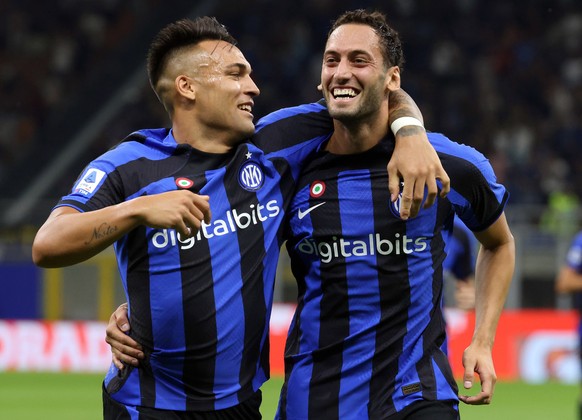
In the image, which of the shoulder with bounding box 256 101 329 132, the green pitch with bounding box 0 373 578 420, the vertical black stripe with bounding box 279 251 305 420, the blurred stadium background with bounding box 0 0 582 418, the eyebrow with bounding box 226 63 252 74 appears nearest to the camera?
the vertical black stripe with bounding box 279 251 305 420

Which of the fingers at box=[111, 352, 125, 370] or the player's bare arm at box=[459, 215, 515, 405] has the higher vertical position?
the player's bare arm at box=[459, 215, 515, 405]

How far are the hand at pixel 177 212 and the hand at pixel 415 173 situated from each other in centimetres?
75

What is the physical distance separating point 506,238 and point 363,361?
756 millimetres

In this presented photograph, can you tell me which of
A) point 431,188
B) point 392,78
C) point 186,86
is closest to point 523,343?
point 392,78

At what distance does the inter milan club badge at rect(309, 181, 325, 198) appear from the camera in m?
4.15

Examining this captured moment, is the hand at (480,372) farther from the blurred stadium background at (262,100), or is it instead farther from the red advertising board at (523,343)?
the blurred stadium background at (262,100)

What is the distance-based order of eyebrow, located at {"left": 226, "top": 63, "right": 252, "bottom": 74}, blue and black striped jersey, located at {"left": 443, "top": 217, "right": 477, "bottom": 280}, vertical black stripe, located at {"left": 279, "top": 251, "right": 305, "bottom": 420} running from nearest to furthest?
vertical black stripe, located at {"left": 279, "top": 251, "right": 305, "bottom": 420}
eyebrow, located at {"left": 226, "top": 63, "right": 252, "bottom": 74}
blue and black striped jersey, located at {"left": 443, "top": 217, "right": 477, "bottom": 280}

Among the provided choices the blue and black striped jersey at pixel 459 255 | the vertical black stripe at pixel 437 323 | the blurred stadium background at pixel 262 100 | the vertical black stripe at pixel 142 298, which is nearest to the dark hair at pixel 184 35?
the vertical black stripe at pixel 142 298

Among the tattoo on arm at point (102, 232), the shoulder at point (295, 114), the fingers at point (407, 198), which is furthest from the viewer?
the shoulder at point (295, 114)

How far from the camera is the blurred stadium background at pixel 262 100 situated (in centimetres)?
1479

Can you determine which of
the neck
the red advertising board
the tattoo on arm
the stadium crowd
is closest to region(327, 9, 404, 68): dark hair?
the neck

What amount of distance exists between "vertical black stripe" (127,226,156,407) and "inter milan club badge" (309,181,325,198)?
0.63 m

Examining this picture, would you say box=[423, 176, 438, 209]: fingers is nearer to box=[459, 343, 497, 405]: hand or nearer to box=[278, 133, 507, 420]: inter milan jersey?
box=[278, 133, 507, 420]: inter milan jersey

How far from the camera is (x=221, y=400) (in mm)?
3883
